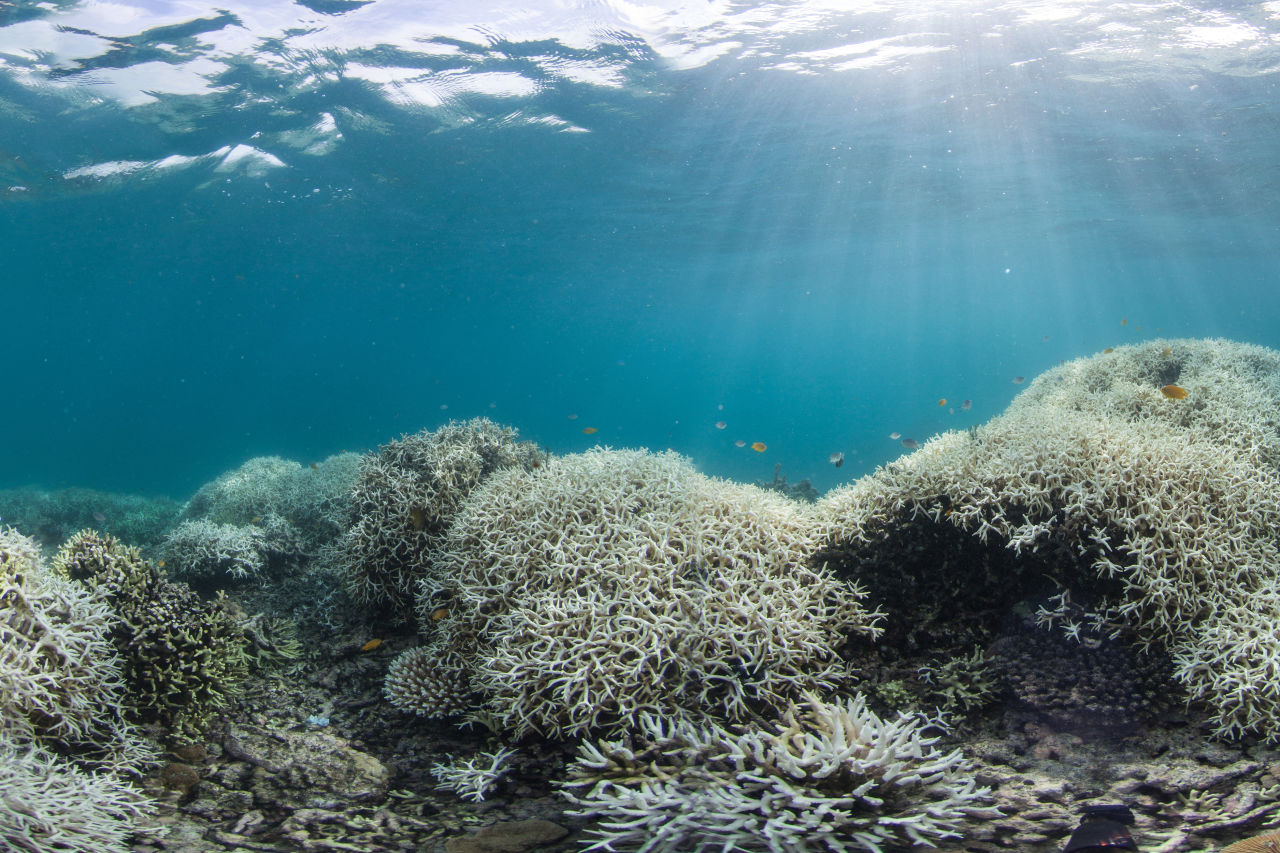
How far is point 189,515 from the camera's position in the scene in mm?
12539

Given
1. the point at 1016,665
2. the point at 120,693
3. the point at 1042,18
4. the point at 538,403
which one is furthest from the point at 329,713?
the point at 538,403

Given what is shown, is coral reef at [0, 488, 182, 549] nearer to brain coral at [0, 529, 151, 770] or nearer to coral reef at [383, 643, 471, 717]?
brain coral at [0, 529, 151, 770]

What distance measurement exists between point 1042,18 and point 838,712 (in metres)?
18.1

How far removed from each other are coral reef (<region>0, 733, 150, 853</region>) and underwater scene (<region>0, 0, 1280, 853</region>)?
4cm

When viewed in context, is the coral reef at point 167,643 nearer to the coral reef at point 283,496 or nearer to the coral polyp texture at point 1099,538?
the coral reef at point 283,496

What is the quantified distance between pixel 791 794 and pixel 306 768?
137 inches

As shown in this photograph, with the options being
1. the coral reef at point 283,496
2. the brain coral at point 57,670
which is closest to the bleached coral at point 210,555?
the coral reef at point 283,496

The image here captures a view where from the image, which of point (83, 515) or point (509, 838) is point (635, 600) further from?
point (83, 515)

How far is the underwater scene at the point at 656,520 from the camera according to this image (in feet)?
11.5

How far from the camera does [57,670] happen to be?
4.10 metres

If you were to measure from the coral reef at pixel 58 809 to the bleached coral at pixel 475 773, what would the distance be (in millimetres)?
1676

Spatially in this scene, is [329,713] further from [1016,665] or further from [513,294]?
[513,294]

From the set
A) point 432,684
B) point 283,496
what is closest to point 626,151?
point 283,496

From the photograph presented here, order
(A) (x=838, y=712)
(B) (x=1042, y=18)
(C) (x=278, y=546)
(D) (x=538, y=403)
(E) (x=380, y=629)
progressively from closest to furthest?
(A) (x=838, y=712)
(E) (x=380, y=629)
(C) (x=278, y=546)
(B) (x=1042, y=18)
(D) (x=538, y=403)
